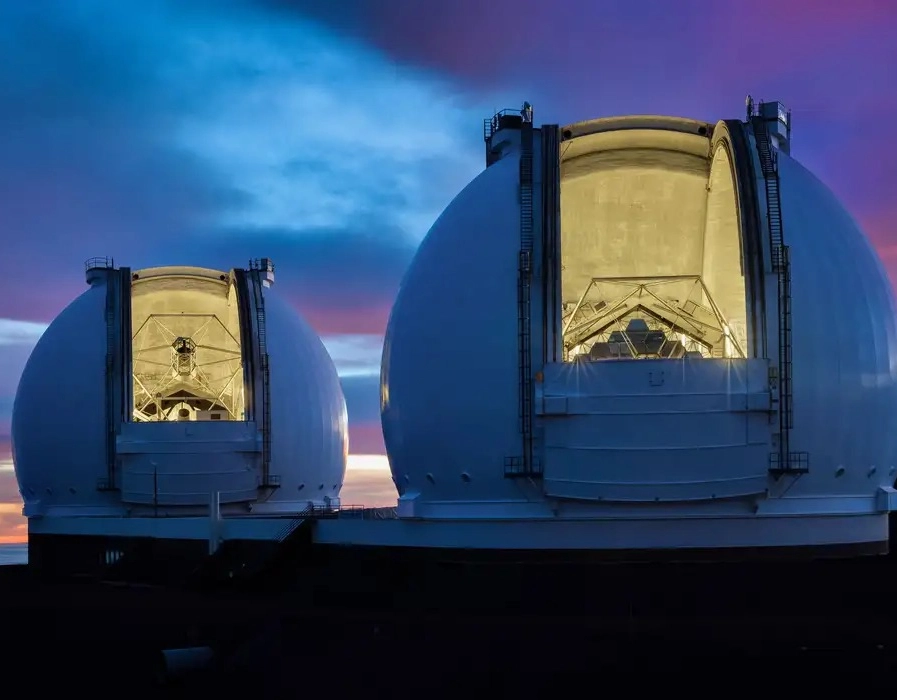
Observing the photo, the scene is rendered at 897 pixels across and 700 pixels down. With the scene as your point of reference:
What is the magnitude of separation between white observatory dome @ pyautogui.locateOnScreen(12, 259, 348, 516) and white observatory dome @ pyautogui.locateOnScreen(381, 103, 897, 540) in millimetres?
11417

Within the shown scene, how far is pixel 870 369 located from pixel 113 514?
24.4m

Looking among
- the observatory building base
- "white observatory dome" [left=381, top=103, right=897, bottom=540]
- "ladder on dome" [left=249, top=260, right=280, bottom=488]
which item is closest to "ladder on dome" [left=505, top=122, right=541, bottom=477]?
"white observatory dome" [left=381, top=103, right=897, bottom=540]

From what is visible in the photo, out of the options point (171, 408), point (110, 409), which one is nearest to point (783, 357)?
point (110, 409)

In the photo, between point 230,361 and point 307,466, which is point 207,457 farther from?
point 230,361

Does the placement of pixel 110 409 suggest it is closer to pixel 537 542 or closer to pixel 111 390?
pixel 111 390

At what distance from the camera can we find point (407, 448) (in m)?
25.6

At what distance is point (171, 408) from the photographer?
43812mm

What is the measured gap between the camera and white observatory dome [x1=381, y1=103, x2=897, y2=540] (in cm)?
2266

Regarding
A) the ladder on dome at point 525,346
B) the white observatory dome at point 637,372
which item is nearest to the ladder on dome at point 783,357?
the white observatory dome at point 637,372

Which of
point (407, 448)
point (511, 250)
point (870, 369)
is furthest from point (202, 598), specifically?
point (870, 369)

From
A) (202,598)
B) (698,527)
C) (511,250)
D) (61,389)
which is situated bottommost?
(202,598)

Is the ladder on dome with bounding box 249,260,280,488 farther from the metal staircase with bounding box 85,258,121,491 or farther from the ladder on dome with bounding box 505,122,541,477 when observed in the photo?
the ladder on dome with bounding box 505,122,541,477

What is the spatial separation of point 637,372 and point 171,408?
25261 mm

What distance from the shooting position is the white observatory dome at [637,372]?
22.7m
